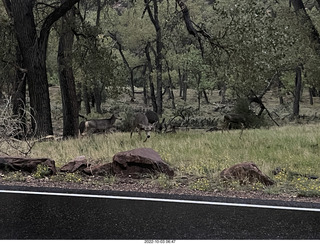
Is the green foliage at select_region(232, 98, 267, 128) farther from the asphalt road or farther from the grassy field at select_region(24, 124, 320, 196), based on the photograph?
the asphalt road

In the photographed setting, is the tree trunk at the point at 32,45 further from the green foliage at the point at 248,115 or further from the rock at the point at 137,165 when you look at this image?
the green foliage at the point at 248,115

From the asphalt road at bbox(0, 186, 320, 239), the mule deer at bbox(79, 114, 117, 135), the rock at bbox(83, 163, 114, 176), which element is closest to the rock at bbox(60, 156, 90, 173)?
the rock at bbox(83, 163, 114, 176)

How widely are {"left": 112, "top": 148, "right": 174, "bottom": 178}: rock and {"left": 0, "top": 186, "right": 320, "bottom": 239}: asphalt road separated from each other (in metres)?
1.70

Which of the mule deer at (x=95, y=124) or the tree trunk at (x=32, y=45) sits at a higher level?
the tree trunk at (x=32, y=45)

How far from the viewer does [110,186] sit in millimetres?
8398

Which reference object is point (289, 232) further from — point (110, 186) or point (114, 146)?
point (114, 146)

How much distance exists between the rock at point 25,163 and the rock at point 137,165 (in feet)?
5.20

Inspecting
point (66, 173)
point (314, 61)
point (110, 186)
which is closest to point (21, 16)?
point (66, 173)

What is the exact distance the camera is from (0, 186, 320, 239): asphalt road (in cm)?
515

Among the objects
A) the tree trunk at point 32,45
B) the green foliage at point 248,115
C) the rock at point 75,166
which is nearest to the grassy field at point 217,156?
the rock at point 75,166

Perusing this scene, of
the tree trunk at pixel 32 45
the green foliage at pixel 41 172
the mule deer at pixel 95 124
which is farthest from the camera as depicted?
the tree trunk at pixel 32 45

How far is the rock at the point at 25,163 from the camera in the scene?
953 centimetres

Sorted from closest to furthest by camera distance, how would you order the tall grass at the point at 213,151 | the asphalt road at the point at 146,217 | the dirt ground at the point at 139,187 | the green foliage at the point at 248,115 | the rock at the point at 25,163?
the asphalt road at the point at 146,217, the dirt ground at the point at 139,187, the rock at the point at 25,163, the tall grass at the point at 213,151, the green foliage at the point at 248,115

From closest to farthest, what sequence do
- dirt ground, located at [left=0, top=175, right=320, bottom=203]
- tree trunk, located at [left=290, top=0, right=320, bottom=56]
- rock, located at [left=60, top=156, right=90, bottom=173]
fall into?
dirt ground, located at [left=0, top=175, right=320, bottom=203] < rock, located at [left=60, top=156, right=90, bottom=173] < tree trunk, located at [left=290, top=0, right=320, bottom=56]
